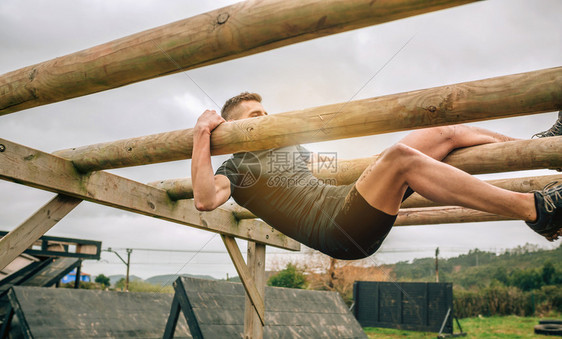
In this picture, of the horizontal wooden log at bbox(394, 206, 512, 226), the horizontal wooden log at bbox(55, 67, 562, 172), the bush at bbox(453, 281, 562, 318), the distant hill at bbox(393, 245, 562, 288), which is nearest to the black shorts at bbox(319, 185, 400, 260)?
the horizontal wooden log at bbox(55, 67, 562, 172)

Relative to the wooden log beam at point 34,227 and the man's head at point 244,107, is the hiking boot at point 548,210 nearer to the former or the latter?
the man's head at point 244,107

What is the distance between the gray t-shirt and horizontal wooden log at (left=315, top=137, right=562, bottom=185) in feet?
2.56

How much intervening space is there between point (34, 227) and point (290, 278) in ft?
41.4

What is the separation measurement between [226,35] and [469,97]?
1.02 meters

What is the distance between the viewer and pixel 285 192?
2.61m

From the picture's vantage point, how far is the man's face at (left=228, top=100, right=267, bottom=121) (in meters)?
2.84

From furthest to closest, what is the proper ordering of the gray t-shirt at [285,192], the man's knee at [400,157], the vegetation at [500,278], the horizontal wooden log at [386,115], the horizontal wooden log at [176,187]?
1. the vegetation at [500,278]
2. the horizontal wooden log at [176,187]
3. the gray t-shirt at [285,192]
4. the man's knee at [400,157]
5. the horizontal wooden log at [386,115]

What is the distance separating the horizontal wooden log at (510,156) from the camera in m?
2.55

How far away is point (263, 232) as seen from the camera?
5.62 m

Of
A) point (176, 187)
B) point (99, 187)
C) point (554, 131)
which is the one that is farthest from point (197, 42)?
point (176, 187)

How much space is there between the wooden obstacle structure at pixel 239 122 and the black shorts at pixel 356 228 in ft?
1.33

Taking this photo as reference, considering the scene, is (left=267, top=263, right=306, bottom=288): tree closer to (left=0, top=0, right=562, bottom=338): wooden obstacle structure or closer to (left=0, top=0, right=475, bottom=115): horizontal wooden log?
(left=0, top=0, right=562, bottom=338): wooden obstacle structure

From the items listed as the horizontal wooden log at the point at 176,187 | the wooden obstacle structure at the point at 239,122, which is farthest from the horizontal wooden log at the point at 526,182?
the horizontal wooden log at the point at 176,187

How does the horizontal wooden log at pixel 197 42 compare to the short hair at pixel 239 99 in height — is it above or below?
below
